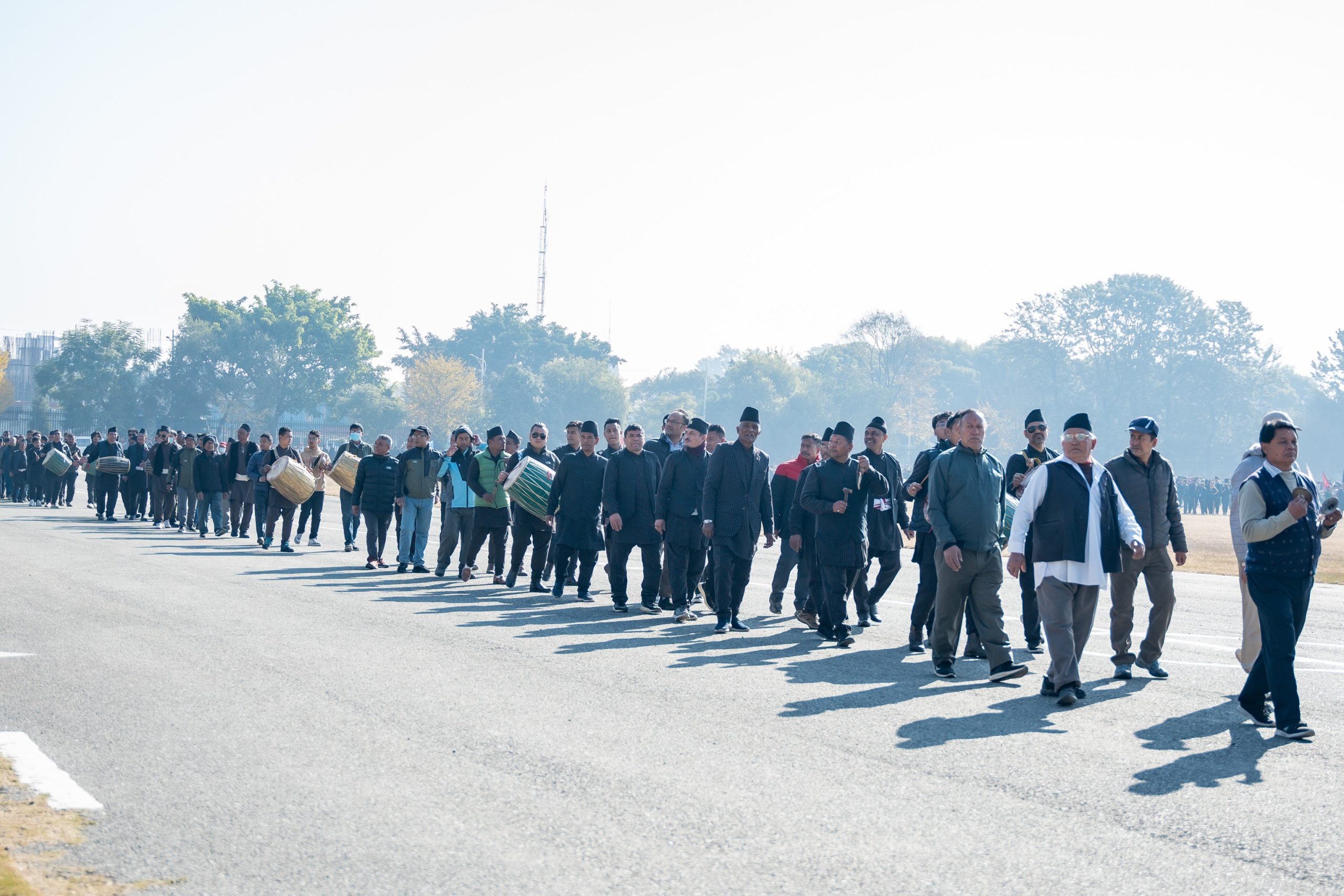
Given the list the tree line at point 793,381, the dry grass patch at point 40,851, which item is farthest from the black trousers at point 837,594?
the tree line at point 793,381

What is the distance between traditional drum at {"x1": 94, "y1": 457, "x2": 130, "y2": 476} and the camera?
29.1 meters

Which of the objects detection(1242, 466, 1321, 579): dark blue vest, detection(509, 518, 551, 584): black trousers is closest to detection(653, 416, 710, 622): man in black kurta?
detection(509, 518, 551, 584): black trousers

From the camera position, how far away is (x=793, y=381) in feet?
374

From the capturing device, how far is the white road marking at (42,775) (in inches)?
236

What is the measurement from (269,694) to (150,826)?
3004mm

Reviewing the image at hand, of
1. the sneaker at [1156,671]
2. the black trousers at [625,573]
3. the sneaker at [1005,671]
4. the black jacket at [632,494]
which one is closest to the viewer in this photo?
the sneaker at [1005,671]

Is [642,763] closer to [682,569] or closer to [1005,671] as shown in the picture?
[1005,671]

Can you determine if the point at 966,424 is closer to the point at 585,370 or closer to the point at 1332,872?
the point at 1332,872

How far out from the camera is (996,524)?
10.1m

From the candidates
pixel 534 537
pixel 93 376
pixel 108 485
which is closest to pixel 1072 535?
pixel 534 537

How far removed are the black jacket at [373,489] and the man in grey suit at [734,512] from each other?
23.4ft

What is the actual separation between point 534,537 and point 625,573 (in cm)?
241

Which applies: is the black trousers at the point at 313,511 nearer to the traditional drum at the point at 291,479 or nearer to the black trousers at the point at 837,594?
the traditional drum at the point at 291,479

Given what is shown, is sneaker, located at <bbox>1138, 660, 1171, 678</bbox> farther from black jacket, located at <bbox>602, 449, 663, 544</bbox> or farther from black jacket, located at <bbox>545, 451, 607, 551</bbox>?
black jacket, located at <bbox>545, 451, 607, 551</bbox>
